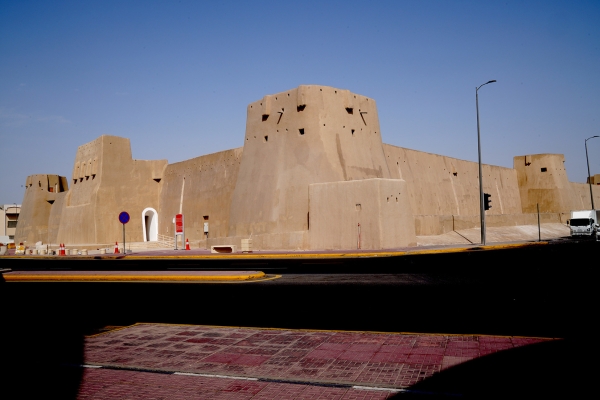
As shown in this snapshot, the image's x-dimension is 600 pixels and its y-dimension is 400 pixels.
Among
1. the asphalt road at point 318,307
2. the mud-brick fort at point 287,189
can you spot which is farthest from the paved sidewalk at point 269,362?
the mud-brick fort at point 287,189

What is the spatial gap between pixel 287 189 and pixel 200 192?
1153 centimetres

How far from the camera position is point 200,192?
40.0 m

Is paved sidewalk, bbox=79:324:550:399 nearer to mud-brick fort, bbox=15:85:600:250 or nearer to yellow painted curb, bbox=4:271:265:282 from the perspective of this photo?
yellow painted curb, bbox=4:271:265:282

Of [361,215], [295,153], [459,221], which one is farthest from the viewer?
[459,221]

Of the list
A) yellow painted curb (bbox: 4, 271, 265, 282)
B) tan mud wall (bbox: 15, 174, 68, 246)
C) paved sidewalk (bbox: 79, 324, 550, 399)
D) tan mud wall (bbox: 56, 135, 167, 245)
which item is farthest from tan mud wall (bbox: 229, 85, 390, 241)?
tan mud wall (bbox: 15, 174, 68, 246)

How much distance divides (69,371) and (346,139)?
28.4 m

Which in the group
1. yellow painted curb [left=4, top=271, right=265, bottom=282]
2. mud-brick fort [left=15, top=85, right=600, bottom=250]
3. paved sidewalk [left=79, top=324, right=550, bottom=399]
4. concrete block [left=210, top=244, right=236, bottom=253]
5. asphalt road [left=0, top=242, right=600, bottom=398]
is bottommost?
paved sidewalk [left=79, top=324, right=550, bottom=399]

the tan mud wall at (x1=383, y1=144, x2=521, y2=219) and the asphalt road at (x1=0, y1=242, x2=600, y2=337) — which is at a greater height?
the tan mud wall at (x1=383, y1=144, x2=521, y2=219)

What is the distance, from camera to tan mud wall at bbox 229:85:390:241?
30797mm

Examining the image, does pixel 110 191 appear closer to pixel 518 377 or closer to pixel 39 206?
pixel 39 206

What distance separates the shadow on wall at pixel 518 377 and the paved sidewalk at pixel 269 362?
0.58ft

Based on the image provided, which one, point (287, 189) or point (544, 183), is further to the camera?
point (544, 183)

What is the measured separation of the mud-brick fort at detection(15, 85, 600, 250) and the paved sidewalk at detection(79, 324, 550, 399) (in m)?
20.5

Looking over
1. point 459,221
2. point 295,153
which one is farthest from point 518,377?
point 459,221
